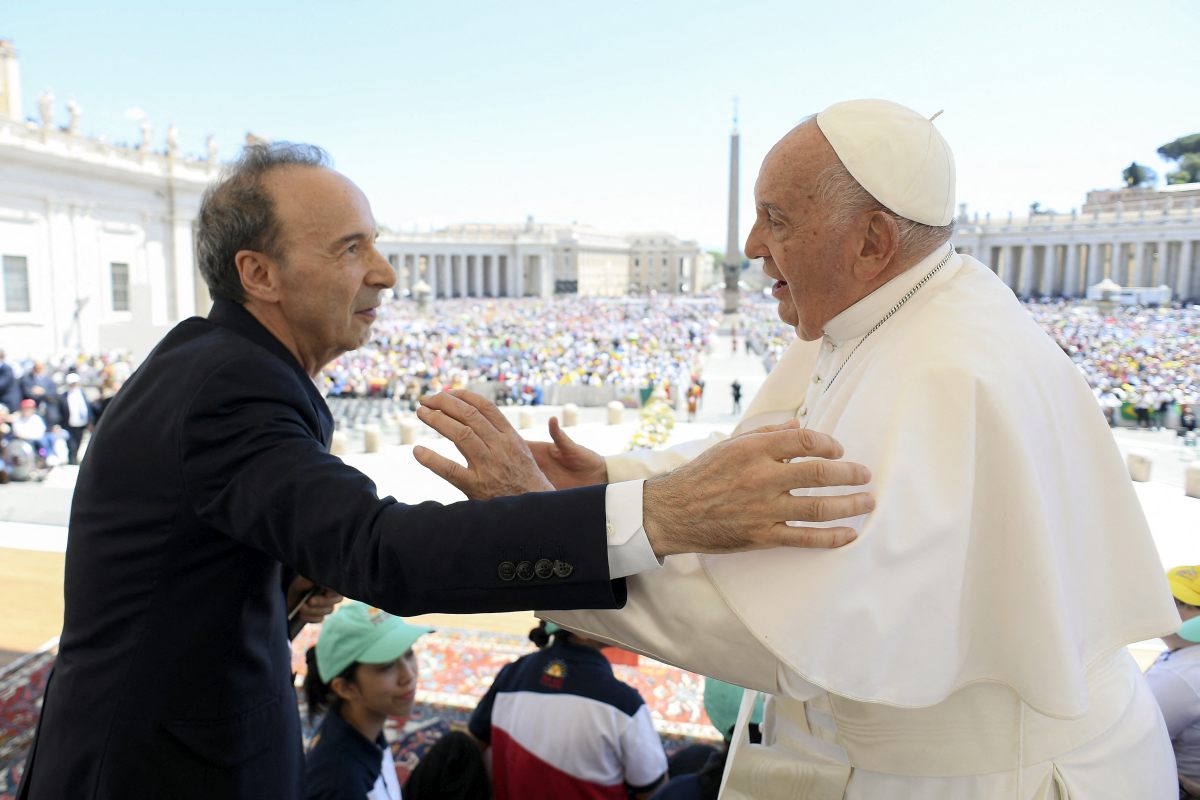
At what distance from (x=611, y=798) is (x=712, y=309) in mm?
66494

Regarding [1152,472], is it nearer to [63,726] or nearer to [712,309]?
[63,726]

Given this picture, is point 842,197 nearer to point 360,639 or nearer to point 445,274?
point 360,639

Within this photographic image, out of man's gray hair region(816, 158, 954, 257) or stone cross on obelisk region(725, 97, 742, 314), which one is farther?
stone cross on obelisk region(725, 97, 742, 314)

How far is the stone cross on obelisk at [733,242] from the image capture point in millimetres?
41719

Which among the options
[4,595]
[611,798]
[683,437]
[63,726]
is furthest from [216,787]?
[683,437]

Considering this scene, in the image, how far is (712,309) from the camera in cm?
6788

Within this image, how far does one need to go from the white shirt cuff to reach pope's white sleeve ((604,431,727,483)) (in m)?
0.75

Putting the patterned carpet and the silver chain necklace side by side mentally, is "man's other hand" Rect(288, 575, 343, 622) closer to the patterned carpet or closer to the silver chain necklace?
the silver chain necklace

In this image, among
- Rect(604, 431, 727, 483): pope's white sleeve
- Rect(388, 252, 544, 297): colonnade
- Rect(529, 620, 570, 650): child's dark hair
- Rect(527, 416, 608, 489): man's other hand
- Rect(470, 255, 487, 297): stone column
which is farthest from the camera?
Rect(470, 255, 487, 297): stone column

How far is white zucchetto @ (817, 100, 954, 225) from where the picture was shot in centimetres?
135

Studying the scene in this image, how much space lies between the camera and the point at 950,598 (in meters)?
1.12

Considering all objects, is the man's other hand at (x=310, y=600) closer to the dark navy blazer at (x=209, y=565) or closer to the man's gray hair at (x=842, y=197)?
the dark navy blazer at (x=209, y=565)

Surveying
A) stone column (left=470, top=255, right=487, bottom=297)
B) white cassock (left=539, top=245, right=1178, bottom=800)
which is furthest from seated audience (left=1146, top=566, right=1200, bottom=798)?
stone column (left=470, top=255, right=487, bottom=297)

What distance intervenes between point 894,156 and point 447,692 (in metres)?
3.86
